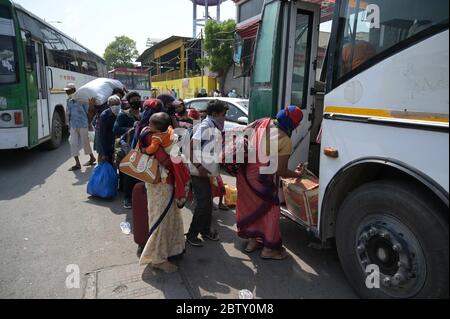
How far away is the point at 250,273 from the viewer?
305 centimetres

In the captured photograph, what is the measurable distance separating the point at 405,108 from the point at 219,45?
65.8ft

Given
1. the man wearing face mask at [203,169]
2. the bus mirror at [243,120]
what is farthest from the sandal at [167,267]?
the bus mirror at [243,120]

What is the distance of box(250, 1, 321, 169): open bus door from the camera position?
361 centimetres

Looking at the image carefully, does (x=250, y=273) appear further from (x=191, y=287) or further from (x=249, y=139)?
(x=249, y=139)

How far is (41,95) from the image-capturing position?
7.63 meters

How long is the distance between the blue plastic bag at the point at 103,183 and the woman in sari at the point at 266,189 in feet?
8.45

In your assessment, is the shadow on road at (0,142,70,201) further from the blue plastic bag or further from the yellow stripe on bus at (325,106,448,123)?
the yellow stripe on bus at (325,106,448,123)

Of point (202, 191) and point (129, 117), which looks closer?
point (202, 191)

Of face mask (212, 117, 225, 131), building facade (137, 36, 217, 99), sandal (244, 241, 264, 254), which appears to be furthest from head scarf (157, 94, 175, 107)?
building facade (137, 36, 217, 99)

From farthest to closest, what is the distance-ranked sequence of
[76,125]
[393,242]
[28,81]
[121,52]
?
[121,52] → [76,125] → [28,81] → [393,242]

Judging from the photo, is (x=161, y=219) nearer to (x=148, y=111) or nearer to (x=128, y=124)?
(x=148, y=111)

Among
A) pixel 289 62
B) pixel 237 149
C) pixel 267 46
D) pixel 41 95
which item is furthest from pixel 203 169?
pixel 41 95

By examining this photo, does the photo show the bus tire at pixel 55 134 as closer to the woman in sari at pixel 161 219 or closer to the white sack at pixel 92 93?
the white sack at pixel 92 93

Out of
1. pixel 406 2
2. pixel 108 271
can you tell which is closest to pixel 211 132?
pixel 108 271
